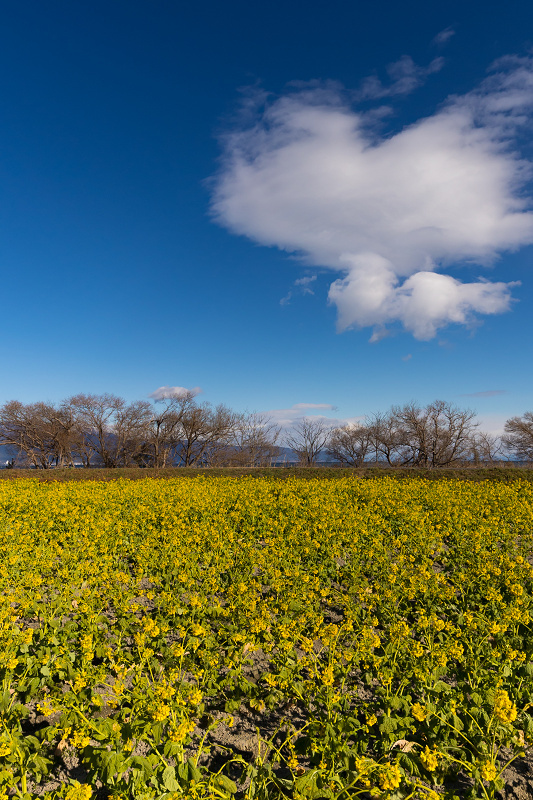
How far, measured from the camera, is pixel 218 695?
4.36 meters

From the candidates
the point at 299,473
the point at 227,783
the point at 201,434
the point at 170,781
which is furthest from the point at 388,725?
the point at 201,434

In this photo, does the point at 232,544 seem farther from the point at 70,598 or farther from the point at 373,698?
the point at 373,698

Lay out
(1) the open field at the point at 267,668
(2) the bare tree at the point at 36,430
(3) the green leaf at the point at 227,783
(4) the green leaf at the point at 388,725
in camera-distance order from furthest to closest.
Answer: (2) the bare tree at the point at 36,430
(4) the green leaf at the point at 388,725
(1) the open field at the point at 267,668
(3) the green leaf at the point at 227,783

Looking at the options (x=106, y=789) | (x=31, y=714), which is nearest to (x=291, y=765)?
(x=106, y=789)

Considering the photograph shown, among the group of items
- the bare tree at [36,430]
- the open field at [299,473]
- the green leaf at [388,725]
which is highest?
the bare tree at [36,430]

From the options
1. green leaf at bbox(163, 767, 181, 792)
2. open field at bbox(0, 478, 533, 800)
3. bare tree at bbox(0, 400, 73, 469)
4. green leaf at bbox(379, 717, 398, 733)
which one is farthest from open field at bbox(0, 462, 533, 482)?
bare tree at bbox(0, 400, 73, 469)

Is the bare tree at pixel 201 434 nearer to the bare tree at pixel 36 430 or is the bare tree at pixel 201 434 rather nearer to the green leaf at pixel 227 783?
the bare tree at pixel 36 430

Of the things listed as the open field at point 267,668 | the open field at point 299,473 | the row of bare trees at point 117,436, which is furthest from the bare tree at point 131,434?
the open field at point 267,668

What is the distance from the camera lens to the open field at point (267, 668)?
3.12 m

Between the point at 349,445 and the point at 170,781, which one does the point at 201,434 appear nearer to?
the point at 349,445

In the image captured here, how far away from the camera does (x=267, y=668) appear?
15.9 feet

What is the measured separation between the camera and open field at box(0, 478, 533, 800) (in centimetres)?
312

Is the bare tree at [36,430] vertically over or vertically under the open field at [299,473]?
over

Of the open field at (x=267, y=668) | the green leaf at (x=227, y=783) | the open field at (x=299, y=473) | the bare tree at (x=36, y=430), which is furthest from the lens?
the bare tree at (x=36, y=430)
